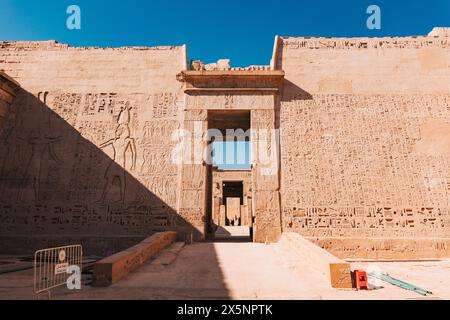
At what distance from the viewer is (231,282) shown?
4.05 metres

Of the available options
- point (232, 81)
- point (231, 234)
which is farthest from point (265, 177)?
point (231, 234)

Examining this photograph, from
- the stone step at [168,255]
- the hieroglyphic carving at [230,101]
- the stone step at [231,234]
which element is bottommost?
the stone step at [231,234]

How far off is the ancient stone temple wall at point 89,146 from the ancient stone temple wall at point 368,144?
315cm

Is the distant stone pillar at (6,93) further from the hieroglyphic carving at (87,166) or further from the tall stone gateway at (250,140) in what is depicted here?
the hieroglyphic carving at (87,166)

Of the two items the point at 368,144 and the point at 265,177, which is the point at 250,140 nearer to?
the point at 265,177

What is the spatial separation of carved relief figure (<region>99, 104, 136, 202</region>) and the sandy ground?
340 centimetres

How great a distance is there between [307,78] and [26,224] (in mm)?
8279

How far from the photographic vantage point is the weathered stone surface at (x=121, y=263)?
3893 mm

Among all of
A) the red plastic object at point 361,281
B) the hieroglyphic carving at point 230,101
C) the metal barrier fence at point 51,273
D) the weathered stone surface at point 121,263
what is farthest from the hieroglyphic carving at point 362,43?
the metal barrier fence at point 51,273

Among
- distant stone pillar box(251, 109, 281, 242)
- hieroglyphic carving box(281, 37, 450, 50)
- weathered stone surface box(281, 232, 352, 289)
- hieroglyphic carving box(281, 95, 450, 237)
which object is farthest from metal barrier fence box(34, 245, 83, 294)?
hieroglyphic carving box(281, 37, 450, 50)

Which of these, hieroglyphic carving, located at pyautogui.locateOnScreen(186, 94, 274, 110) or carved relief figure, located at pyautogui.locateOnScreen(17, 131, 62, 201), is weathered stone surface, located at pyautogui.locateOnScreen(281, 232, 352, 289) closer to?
hieroglyphic carving, located at pyautogui.locateOnScreen(186, 94, 274, 110)
